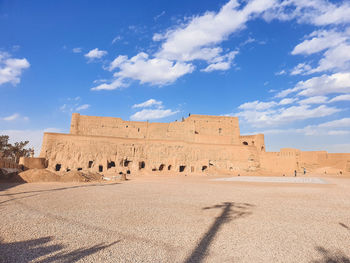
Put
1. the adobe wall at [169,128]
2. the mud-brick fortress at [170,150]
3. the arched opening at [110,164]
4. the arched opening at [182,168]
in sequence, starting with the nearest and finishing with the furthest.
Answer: the mud-brick fortress at [170,150] < the arched opening at [110,164] < the arched opening at [182,168] < the adobe wall at [169,128]

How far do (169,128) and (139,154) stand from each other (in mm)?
11844

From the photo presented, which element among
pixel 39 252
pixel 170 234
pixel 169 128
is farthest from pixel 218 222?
pixel 169 128

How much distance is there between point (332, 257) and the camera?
4.27 meters

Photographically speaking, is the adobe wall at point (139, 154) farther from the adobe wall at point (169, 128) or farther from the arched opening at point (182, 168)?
the adobe wall at point (169, 128)

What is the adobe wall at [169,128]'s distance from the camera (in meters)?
47.0

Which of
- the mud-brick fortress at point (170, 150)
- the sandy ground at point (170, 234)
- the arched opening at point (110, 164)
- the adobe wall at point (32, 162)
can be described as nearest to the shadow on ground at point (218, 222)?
the sandy ground at point (170, 234)

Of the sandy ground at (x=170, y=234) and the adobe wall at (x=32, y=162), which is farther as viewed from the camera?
the adobe wall at (x=32, y=162)

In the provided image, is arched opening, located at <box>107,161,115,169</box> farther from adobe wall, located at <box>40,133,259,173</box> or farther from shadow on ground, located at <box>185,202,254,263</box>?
shadow on ground, located at <box>185,202,254,263</box>

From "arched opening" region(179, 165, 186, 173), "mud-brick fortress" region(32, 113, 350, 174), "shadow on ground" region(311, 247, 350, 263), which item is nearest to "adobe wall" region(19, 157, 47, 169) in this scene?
"mud-brick fortress" region(32, 113, 350, 174)

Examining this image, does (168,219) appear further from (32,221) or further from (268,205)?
(268,205)

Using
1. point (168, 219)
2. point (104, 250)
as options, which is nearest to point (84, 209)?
point (168, 219)

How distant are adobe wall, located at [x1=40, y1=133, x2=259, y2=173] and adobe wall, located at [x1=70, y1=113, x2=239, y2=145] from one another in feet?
18.3

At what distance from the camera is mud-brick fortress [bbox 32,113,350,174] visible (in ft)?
125

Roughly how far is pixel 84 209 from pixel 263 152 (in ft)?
157
